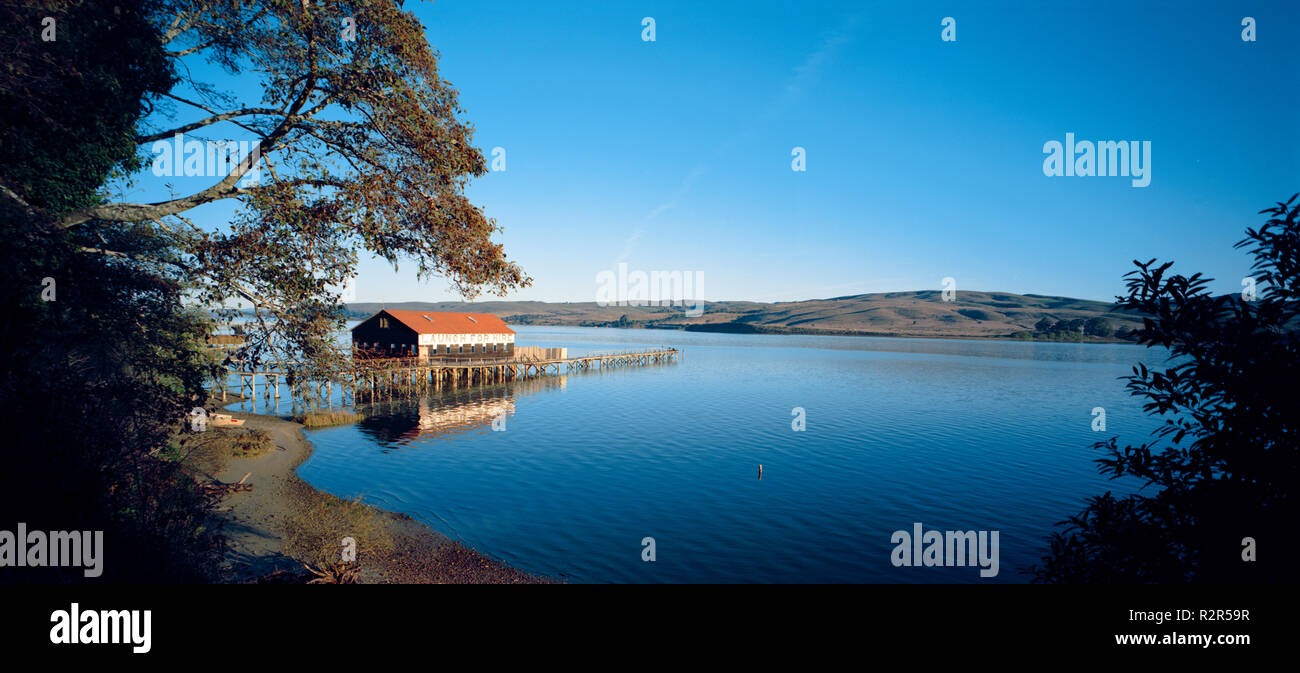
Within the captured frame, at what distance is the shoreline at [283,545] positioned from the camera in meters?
15.3

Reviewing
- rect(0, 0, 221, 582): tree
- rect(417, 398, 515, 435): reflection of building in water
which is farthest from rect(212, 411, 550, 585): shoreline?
rect(417, 398, 515, 435): reflection of building in water

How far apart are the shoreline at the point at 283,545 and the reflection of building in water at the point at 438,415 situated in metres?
11.3

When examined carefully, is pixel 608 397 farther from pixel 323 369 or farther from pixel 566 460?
pixel 323 369

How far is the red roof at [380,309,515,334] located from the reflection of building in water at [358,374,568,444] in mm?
9095

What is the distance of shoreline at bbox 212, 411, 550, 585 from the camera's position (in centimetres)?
1526

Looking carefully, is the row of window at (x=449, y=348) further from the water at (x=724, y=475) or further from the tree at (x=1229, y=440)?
the tree at (x=1229, y=440)

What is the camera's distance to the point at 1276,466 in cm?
509

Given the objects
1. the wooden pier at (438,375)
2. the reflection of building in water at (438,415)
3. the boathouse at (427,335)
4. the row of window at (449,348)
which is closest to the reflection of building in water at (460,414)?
the reflection of building in water at (438,415)

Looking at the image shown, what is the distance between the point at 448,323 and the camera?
6425cm

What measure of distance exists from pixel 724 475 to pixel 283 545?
1947 centimetres

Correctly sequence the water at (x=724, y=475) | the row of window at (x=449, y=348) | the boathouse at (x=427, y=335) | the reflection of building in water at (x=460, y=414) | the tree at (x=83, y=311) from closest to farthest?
the tree at (x=83, y=311)
the water at (x=724, y=475)
the reflection of building in water at (x=460, y=414)
the row of window at (x=449, y=348)
the boathouse at (x=427, y=335)
